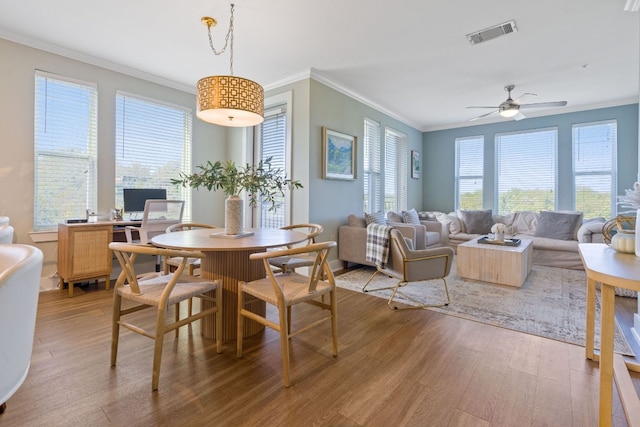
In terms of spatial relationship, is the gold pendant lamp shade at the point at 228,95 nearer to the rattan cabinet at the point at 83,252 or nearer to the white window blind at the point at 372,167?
the rattan cabinet at the point at 83,252

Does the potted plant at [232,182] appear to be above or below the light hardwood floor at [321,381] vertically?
above

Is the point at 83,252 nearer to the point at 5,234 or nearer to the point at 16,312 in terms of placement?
the point at 5,234

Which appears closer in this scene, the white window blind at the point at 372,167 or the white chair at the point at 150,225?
the white chair at the point at 150,225

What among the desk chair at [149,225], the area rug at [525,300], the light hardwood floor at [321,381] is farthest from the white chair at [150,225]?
the area rug at [525,300]

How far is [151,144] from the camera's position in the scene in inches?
165

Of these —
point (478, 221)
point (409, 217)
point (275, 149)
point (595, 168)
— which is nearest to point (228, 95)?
point (275, 149)

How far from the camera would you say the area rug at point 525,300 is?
2.47 m

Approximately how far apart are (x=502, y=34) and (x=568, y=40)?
76 centimetres

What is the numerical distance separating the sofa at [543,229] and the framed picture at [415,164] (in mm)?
1110

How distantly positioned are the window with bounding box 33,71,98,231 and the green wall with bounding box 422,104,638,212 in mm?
6302

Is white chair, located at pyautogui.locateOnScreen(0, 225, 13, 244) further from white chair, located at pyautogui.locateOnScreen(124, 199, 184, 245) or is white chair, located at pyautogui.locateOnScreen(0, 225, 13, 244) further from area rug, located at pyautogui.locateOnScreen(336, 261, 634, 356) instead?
area rug, located at pyautogui.locateOnScreen(336, 261, 634, 356)

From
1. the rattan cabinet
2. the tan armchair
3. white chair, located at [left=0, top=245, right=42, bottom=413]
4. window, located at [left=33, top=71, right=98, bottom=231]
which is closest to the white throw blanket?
the tan armchair

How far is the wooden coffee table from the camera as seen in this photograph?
356 cm

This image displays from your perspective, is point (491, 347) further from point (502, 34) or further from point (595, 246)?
point (502, 34)
